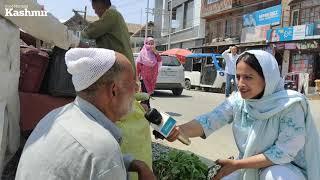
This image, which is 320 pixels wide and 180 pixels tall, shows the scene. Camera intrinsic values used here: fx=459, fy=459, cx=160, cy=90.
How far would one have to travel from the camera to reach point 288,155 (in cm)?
284

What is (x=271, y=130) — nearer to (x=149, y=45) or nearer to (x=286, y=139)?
(x=286, y=139)

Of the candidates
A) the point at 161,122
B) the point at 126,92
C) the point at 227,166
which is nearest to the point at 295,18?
the point at 227,166

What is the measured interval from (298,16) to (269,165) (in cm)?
2468

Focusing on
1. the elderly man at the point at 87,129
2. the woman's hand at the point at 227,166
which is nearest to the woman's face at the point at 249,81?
the woman's hand at the point at 227,166

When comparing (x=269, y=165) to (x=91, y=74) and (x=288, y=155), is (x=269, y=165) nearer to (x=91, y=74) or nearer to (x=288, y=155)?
(x=288, y=155)

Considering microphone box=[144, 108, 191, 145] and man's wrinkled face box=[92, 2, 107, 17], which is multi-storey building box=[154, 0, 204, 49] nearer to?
man's wrinkled face box=[92, 2, 107, 17]

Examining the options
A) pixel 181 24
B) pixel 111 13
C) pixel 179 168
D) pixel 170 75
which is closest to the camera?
pixel 179 168

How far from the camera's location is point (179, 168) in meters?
3.24

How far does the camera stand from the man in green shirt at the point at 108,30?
475 centimetres

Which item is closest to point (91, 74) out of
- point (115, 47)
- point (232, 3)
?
point (115, 47)

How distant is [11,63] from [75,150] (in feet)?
7.24

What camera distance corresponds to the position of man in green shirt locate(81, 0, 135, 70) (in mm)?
4750

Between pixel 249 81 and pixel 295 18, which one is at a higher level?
pixel 295 18

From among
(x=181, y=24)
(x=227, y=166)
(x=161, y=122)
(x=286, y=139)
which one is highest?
(x=181, y=24)
